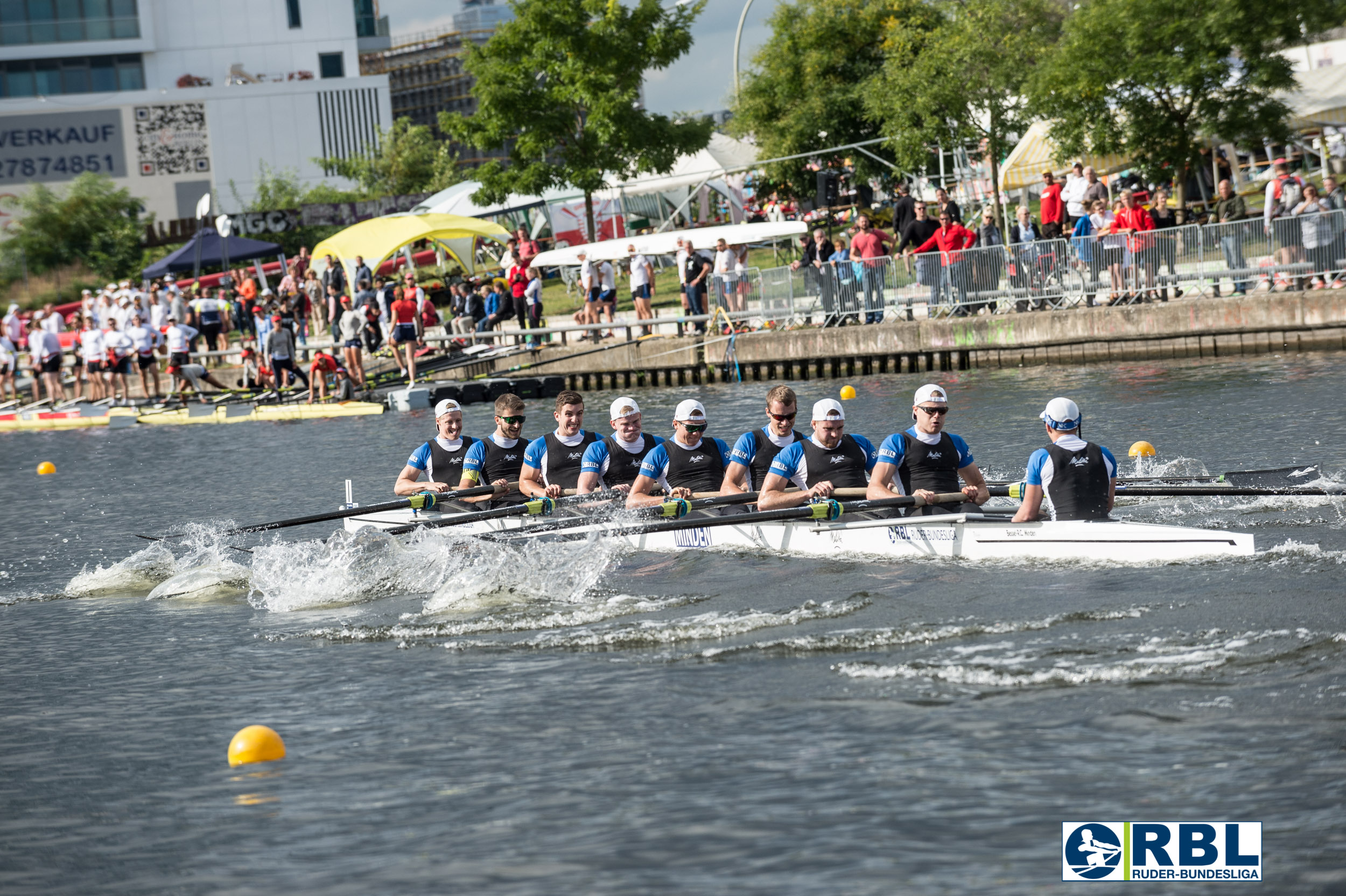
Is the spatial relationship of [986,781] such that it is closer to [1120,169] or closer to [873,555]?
[873,555]

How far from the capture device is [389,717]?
8.43 metres

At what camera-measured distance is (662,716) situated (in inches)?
318

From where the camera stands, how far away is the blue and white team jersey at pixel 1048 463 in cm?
1018

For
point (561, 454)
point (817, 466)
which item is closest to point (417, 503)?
point (561, 454)

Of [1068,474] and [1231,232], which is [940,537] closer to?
[1068,474]

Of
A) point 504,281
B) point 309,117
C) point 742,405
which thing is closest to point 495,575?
point 742,405

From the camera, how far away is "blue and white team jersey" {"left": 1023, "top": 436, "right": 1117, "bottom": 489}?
1018cm

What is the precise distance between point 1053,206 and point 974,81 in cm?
831

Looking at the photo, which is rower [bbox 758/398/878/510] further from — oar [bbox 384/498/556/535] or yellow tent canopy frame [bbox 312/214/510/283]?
yellow tent canopy frame [bbox 312/214/510/283]

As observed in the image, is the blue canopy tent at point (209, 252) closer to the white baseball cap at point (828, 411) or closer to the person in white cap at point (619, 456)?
the person in white cap at point (619, 456)

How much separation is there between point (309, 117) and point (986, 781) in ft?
282

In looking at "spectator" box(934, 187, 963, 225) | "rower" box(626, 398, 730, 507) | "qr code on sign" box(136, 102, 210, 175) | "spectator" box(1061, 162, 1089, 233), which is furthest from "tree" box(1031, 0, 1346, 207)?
"qr code on sign" box(136, 102, 210, 175)

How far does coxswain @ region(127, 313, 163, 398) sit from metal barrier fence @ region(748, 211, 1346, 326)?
1326cm

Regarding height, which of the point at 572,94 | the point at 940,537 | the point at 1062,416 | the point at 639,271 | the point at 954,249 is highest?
the point at 572,94
